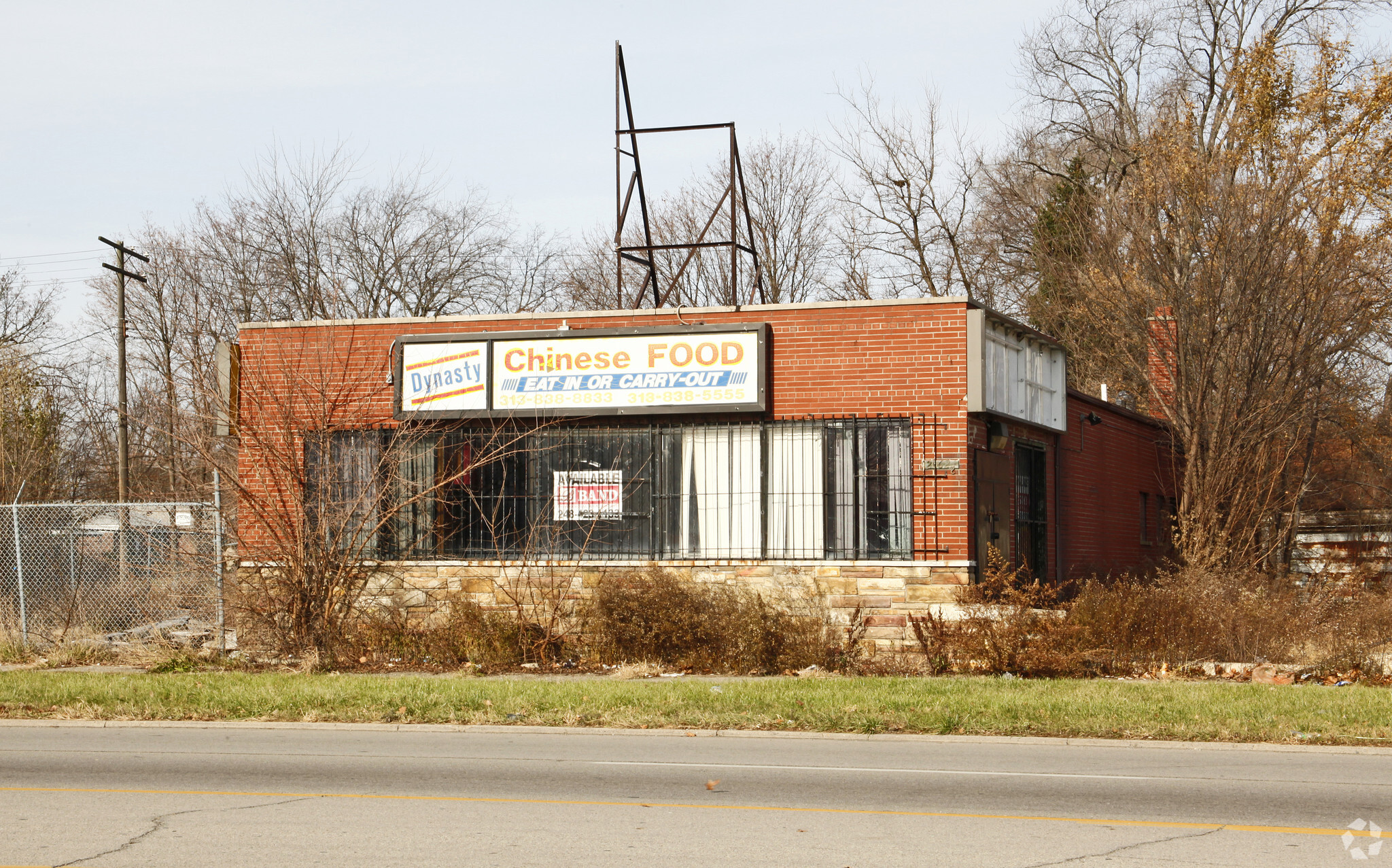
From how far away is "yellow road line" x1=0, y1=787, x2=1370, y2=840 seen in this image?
7.80 meters

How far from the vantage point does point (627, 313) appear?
18.8 metres

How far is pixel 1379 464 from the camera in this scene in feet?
100

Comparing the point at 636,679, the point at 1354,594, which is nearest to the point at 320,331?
the point at 636,679

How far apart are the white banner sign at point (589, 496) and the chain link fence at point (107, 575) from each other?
469cm

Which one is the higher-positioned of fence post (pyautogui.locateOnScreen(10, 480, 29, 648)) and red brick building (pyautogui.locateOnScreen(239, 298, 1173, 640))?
red brick building (pyautogui.locateOnScreen(239, 298, 1173, 640))

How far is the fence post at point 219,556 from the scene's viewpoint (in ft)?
54.5

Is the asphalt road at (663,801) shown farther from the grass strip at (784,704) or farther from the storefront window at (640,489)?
the storefront window at (640,489)

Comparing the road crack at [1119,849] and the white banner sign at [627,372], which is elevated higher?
the white banner sign at [627,372]

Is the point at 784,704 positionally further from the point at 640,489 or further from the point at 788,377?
the point at 788,377

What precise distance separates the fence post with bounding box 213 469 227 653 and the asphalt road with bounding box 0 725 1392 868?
4827mm

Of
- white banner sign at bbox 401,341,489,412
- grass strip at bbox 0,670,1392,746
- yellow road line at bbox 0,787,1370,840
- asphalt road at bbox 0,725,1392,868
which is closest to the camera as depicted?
asphalt road at bbox 0,725,1392,868

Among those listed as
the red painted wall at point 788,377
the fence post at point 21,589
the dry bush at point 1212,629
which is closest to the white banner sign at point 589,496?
the red painted wall at point 788,377

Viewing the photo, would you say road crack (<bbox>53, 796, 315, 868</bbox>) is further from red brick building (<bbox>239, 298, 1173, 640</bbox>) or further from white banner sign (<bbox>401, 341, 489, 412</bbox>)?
white banner sign (<bbox>401, 341, 489, 412</bbox>)

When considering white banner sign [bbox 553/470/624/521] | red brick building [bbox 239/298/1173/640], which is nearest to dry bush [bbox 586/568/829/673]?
red brick building [bbox 239/298/1173/640]
